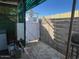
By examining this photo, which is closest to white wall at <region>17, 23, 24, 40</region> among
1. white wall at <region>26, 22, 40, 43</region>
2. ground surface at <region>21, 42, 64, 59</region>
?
ground surface at <region>21, 42, 64, 59</region>

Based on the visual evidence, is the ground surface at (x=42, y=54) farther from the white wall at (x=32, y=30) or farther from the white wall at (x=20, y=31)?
the white wall at (x=32, y=30)

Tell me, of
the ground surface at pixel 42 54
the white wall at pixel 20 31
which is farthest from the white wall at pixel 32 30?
the ground surface at pixel 42 54

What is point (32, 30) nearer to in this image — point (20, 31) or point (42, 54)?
point (20, 31)

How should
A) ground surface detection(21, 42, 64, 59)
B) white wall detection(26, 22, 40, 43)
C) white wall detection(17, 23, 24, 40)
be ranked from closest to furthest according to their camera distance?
ground surface detection(21, 42, 64, 59), white wall detection(17, 23, 24, 40), white wall detection(26, 22, 40, 43)

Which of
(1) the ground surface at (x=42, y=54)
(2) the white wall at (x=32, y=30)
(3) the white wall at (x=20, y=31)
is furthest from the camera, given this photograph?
(2) the white wall at (x=32, y=30)

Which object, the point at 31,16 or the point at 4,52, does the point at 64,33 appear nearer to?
the point at 4,52

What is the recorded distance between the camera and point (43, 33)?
7457 mm

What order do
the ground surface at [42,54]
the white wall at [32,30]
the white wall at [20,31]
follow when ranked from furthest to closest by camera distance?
1. the white wall at [32,30]
2. the white wall at [20,31]
3. the ground surface at [42,54]

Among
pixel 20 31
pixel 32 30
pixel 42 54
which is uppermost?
pixel 20 31

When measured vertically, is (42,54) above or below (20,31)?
below

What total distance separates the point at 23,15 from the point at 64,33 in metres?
1.97

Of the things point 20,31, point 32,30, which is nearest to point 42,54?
point 20,31

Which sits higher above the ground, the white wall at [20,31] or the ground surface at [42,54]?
the white wall at [20,31]

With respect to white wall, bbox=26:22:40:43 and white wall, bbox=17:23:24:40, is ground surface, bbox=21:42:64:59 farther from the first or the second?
white wall, bbox=26:22:40:43
